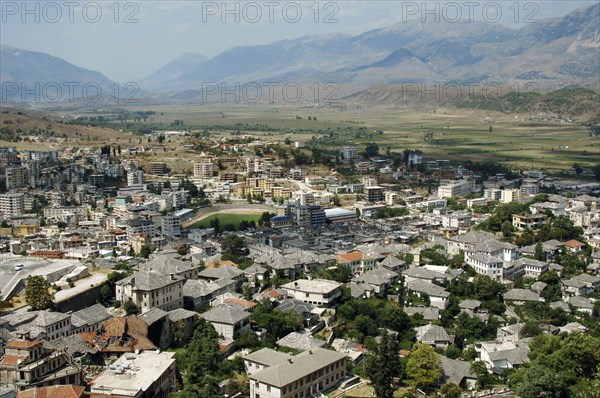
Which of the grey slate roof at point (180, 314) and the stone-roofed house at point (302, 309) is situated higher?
the grey slate roof at point (180, 314)

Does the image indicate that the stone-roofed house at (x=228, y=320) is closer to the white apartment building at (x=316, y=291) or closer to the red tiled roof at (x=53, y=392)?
the white apartment building at (x=316, y=291)

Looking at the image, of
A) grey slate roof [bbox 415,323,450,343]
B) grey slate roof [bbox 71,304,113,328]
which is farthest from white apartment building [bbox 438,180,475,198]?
grey slate roof [bbox 71,304,113,328]

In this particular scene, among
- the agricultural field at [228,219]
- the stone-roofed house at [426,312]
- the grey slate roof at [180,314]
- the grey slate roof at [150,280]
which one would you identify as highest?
the grey slate roof at [150,280]

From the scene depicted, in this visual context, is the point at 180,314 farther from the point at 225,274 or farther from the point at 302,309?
the point at 225,274

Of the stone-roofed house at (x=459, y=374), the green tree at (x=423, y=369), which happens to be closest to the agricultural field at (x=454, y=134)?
the stone-roofed house at (x=459, y=374)

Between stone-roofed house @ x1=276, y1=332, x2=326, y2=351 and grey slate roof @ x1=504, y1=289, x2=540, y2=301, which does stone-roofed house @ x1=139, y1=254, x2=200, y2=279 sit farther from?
grey slate roof @ x1=504, y1=289, x2=540, y2=301

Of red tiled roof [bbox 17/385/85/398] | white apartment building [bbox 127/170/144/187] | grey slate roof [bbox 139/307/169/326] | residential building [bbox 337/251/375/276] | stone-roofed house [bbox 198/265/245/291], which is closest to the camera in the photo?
red tiled roof [bbox 17/385/85/398]

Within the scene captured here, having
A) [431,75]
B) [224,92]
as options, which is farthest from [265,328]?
[431,75]
